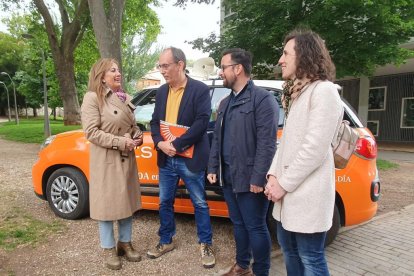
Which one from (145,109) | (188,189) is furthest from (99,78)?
(188,189)

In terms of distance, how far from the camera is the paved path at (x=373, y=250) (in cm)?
330

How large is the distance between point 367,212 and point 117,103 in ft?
8.91

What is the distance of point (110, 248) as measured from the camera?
3277 mm

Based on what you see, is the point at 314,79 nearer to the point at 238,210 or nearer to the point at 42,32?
the point at 238,210

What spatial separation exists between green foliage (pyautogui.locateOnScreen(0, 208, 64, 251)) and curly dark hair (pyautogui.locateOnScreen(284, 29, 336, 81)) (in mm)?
3460

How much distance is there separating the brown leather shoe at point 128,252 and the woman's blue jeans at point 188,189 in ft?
1.20

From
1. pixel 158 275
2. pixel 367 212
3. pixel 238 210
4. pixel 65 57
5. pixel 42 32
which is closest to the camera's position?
pixel 238 210

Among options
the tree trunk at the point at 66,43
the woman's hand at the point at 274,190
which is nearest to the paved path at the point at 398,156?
the woman's hand at the point at 274,190

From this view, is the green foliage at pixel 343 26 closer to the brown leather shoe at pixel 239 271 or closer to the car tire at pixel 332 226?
the car tire at pixel 332 226

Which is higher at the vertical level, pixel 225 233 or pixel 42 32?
pixel 42 32

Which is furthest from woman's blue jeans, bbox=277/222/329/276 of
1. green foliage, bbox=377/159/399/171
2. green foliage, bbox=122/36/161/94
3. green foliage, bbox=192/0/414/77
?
green foliage, bbox=122/36/161/94

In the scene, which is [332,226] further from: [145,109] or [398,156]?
[398,156]

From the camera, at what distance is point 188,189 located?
342 centimetres

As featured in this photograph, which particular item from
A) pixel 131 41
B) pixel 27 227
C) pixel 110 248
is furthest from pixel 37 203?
pixel 131 41
